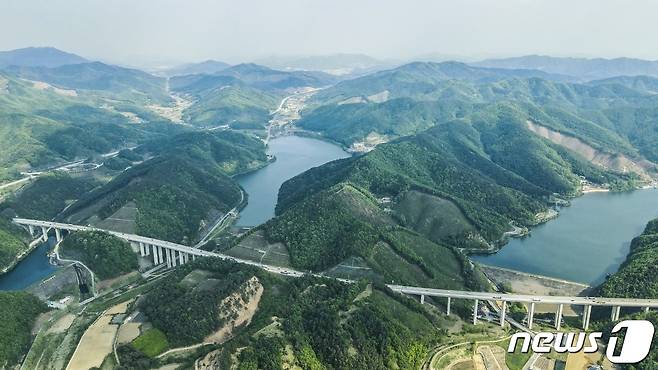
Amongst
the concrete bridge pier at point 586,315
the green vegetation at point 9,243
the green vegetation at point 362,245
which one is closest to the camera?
the concrete bridge pier at point 586,315

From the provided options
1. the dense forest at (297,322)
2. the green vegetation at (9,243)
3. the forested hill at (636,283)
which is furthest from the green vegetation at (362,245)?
the green vegetation at (9,243)

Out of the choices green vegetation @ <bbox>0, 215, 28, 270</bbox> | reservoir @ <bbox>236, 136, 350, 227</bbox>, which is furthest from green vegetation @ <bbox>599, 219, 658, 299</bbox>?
green vegetation @ <bbox>0, 215, 28, 270</bbox>

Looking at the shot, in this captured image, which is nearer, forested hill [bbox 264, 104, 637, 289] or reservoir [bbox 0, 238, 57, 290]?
forested hill [bbox 264, 104, 637, 289]

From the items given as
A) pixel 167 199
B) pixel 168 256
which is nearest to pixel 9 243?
pixel 167 199

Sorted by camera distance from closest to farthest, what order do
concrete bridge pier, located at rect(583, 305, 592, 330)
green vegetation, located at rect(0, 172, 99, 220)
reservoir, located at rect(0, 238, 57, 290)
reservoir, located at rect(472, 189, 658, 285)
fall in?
concrete bridge pier, located at rect(583, 305, 592, 330) < reservoir, located at rect(0, 238, 57, 290) < reservoir, located at rect(472, 189, 658, 285) < green vegetation, located at rect(0, 172, 99, 220)

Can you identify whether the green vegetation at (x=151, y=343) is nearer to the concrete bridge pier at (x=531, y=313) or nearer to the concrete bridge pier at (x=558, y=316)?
the concrete bridge pier at (x=531, y=313)

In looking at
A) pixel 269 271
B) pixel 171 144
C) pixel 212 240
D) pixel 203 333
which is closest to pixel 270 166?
pixel 171 144

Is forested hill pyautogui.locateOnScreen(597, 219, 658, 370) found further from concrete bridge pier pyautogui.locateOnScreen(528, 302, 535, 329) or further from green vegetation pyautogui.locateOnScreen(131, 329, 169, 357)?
green vegetation pyautogui.locateOnScreen(131, 329, 169, 357)

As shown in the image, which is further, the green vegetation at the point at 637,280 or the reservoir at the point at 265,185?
the reservoir at the point at 265,185
